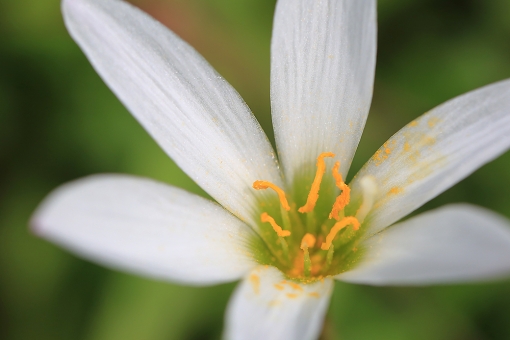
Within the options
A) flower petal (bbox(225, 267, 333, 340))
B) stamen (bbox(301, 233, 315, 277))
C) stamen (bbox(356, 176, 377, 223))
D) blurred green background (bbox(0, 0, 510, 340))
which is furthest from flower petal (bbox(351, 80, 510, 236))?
blurred green background (bbox(0, 0, 510, 340))

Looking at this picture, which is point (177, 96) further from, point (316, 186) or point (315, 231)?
point (315, 231)

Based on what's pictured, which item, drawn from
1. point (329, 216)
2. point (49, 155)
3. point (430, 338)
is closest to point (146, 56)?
point (329, 216)

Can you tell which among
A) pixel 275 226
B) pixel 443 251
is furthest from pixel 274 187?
pixel 443 251

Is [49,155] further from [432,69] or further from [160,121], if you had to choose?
[432,69]

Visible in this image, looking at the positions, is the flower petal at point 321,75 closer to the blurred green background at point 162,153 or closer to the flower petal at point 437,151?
the flower petal at point 437,151

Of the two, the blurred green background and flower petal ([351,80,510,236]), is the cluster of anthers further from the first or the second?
the blurred green background

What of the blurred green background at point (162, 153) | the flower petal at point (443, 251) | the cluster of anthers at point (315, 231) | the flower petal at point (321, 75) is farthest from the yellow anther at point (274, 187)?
the blurred green background at point (162, 153)
